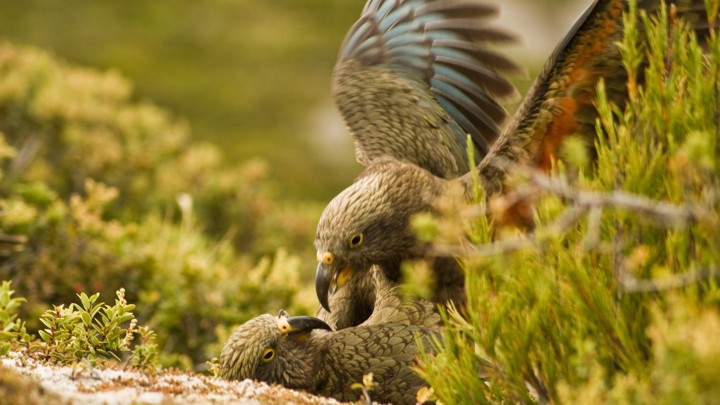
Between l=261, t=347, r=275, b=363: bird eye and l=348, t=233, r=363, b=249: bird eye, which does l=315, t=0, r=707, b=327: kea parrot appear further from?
l=261, t=347, r=275, b=363: bird eye

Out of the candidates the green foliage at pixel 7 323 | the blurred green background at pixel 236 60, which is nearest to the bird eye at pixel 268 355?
the green foliage at pixel 7 323

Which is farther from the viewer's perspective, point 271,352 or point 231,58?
point 231,58

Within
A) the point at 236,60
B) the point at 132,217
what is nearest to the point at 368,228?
the point at 132,217

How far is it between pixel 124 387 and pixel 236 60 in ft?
61.1

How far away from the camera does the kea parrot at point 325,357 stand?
4270 mm

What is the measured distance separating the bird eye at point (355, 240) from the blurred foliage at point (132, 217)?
146 cm

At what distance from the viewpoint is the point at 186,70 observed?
20.4 metres

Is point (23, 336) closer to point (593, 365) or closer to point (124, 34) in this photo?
point (593, 365)

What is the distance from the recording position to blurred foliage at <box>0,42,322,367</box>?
604cm

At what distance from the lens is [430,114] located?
589cm

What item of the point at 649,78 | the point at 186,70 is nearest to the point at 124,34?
the point at 186,70

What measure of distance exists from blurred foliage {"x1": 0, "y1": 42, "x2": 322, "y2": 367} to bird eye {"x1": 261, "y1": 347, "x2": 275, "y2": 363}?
1.21 meters

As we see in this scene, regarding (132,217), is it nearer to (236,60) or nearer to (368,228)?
(368,228)

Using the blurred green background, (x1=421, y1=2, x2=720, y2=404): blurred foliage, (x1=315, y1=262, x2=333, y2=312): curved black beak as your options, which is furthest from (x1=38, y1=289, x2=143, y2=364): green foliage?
the blurred green background
